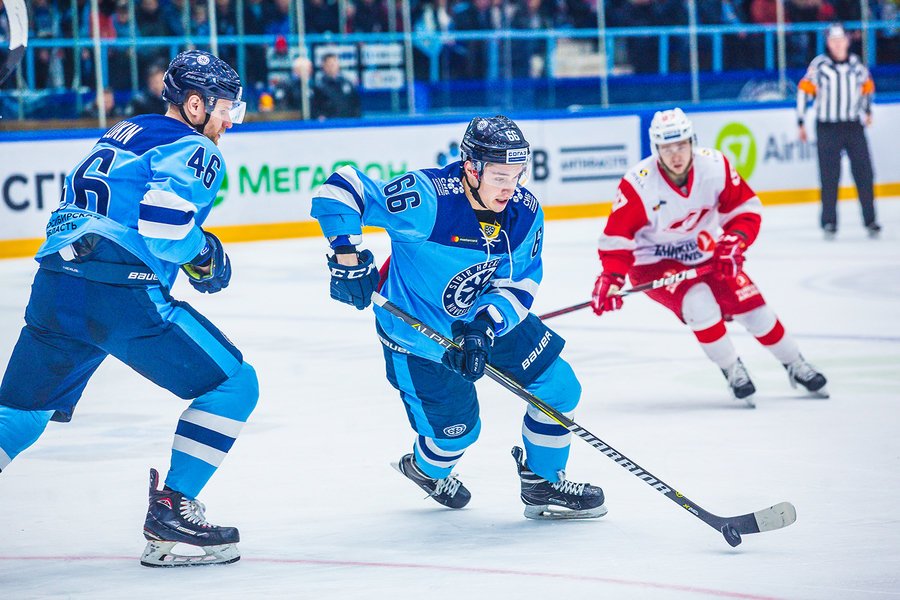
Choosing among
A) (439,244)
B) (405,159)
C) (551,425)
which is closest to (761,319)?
(551,425)

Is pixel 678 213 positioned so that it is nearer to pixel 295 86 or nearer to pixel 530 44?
pixel 295 86

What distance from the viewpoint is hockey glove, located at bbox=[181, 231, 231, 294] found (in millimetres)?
3271

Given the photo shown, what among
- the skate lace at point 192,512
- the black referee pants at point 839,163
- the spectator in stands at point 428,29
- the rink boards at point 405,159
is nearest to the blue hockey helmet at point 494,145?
the skate lace at point 192,512

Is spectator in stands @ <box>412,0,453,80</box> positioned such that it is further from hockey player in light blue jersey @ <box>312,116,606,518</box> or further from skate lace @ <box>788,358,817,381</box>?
hockey player in light blue jersey @ <box>312,116,606,518</box>

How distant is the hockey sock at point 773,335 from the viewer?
209 inches

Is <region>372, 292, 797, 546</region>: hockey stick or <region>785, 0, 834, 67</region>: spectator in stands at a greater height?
<region>785, 0, 834, 67</region>: spectator in stands

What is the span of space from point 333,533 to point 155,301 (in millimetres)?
772

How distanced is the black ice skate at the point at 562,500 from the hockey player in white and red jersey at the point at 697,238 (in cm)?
159

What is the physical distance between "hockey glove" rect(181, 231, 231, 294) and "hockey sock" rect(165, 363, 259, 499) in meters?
0.23

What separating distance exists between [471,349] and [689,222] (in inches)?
83.0

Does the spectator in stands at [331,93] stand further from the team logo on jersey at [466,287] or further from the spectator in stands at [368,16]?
the team logo on jersey at [466,287]

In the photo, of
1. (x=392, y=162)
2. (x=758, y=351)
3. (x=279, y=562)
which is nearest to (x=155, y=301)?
(x=279, y=562)

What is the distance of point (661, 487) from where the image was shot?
11.4 ft

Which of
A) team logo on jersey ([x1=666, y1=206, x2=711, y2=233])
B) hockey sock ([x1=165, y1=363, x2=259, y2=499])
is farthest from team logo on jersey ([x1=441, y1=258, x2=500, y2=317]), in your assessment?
team logo on jersey ([x1=666, y1=206, x2=711, y2=233])
